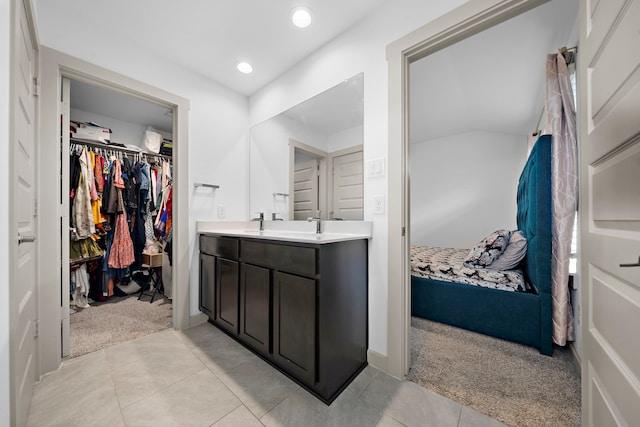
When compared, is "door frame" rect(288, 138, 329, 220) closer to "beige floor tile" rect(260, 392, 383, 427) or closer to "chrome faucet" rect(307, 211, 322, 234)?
"chrome faucet" rect(307, 211, 322, 234)

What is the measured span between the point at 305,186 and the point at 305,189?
0.03 meters

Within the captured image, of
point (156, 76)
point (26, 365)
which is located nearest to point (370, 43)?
point (156, 76)

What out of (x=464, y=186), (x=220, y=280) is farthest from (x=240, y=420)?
(x=464, y=186)

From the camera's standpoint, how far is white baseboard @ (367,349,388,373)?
1.59 meters

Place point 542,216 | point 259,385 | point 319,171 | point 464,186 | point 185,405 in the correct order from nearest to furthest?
point 185,405
point 259,385
point 542,216
point 319,171
point 464,186

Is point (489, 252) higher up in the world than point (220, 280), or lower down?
higher up

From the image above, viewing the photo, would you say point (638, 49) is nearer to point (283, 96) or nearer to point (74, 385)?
point (283, 96)

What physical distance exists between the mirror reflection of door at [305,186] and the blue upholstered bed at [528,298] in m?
1.40

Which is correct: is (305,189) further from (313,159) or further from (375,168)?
(375,168)

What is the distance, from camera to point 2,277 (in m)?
0.83

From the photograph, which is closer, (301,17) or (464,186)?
(301,17)

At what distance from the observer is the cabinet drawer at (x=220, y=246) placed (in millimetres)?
1879

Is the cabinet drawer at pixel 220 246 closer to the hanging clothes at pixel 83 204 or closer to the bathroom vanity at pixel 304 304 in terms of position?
the bathroom vanity at pixel 304 304

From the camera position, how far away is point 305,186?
87.2 inches
